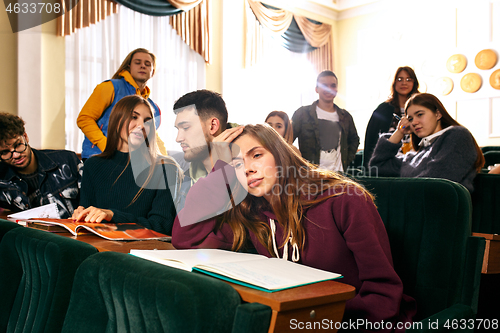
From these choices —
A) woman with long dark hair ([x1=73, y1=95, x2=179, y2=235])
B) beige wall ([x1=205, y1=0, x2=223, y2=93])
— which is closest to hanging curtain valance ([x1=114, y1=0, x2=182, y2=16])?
beige wall ([x1=205, y1=0, x2=223, y2=93])

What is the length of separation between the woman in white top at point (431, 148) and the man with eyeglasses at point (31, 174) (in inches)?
69.3

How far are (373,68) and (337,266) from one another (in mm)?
6350

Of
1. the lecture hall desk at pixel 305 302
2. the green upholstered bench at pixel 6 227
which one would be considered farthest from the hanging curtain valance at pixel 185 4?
the lecture hall desk at pixel 305 302

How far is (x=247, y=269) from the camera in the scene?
0.70 meters

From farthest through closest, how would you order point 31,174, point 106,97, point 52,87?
point 52,87, point 106,97, point 31,174

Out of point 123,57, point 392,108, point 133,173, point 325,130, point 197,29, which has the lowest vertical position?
point 133,173

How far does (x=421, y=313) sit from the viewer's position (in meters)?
1.06

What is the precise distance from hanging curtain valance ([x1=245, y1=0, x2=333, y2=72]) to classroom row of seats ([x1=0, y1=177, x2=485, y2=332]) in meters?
4.96

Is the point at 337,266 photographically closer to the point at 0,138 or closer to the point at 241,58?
the point at 0,138

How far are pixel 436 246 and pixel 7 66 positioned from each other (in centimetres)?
417

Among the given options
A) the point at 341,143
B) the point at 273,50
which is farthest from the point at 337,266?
the point at 273,50

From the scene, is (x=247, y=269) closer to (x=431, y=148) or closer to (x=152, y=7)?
(x=431, y=148)

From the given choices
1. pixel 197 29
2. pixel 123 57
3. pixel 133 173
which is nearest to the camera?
pixel 133 173

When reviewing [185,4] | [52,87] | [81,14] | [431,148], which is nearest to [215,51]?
[185,4]
